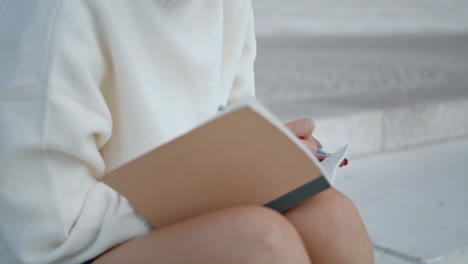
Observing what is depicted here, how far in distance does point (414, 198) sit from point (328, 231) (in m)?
1.07

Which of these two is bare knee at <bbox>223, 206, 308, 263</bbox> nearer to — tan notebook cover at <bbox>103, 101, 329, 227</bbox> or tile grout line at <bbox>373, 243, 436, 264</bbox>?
tan notebook cover at <bbox>103, 101, 329, 227</bbox>

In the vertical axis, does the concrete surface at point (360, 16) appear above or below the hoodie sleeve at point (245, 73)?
below

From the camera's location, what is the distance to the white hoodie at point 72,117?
673mm

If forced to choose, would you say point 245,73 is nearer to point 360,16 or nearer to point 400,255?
point 400,255

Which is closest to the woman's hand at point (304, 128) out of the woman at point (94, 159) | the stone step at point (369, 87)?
the woman at point (94, 159)

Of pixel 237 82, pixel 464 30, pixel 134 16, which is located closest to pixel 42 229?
pixel 134 16

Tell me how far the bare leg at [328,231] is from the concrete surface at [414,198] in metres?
0.57

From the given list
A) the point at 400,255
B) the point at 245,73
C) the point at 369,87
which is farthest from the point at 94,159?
the point at 369,87

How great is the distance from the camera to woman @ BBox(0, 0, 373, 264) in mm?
651

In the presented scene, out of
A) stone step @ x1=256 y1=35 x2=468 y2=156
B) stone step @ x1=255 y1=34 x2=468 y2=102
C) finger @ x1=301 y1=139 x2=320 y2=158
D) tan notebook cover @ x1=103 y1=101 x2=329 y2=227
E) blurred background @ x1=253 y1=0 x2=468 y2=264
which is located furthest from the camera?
stone step @ x1=255 y1=34 x2=468 y2=102

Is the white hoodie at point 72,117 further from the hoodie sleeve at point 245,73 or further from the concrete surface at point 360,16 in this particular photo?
the concrete surface at point 360,16

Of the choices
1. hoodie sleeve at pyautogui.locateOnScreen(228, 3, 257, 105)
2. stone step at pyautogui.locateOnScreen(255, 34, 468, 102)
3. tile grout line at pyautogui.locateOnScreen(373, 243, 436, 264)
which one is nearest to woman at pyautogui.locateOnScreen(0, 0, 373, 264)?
hoodie sleeve at pyautogui.locateOnScreen(228, 3, 257, 105)

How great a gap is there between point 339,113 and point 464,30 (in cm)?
271

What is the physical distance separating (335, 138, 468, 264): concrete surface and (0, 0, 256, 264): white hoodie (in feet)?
2.40
